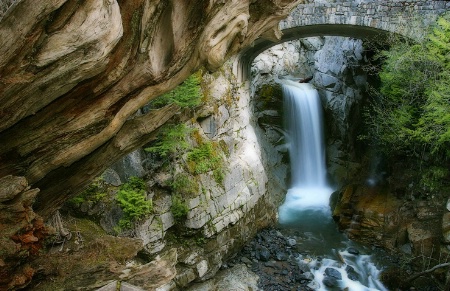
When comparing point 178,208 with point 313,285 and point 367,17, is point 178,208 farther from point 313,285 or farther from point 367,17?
point 367,17

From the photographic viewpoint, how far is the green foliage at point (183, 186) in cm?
1136

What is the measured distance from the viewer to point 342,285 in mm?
12180

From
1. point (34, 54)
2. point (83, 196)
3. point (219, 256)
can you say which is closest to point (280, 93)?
point (219, 256)

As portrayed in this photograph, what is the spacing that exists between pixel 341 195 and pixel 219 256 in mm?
7481

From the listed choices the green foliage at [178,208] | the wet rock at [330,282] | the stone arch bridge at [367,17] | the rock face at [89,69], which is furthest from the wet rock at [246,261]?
the stone arch bridge at [367,17]

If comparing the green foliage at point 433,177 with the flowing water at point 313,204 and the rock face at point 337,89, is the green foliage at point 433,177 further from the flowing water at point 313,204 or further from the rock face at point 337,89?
the rock face at point 337,89

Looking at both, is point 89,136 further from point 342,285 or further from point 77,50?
point 342,285

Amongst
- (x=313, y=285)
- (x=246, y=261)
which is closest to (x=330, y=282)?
(x=313, y=285)

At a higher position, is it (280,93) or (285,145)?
(280,93)

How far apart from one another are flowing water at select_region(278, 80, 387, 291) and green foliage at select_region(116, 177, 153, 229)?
6.41 meters

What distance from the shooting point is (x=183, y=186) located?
37.6ft

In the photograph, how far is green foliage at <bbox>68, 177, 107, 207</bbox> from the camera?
366 inches

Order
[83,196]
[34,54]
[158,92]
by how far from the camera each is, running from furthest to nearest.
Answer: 1. [83,196]
2. [158,92]
3. [34,54]

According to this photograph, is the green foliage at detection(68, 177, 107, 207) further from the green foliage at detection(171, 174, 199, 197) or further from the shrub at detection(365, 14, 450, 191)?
the shrub at detection(365, 14, 450, 191)
